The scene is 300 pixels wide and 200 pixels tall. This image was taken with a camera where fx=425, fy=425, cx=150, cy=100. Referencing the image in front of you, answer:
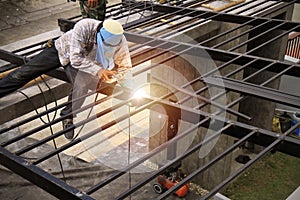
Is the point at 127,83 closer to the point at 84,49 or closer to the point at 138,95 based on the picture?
the point at 138,95

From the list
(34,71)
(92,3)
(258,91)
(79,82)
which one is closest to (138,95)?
(79,82)

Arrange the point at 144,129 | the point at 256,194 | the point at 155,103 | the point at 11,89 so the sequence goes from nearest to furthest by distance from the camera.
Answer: the point at 155,103
the point at 11,89
the point at 256,194
the point at 144,129

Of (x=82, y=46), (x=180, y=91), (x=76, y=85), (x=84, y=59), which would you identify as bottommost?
(x=76, y=85)

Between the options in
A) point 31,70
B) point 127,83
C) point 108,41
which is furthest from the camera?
point 31,70

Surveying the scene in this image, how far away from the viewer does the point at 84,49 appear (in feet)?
19.3

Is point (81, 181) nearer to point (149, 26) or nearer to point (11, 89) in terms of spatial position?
point (11, 89)

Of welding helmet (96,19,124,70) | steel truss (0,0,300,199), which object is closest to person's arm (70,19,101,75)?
welding helmet (96,19,124,70)

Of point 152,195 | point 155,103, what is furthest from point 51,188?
point 152,195

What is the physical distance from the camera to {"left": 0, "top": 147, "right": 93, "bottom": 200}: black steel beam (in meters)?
3.68

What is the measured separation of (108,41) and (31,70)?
133 cm

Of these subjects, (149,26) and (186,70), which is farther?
(186,70)

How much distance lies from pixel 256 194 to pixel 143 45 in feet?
21.5

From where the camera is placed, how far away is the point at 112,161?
11.6 metres

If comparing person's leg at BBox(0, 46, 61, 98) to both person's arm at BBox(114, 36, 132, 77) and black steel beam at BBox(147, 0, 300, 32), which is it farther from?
black steel beam at BBox(147, 0, 300, 32)
